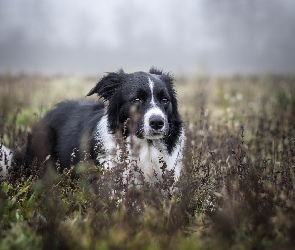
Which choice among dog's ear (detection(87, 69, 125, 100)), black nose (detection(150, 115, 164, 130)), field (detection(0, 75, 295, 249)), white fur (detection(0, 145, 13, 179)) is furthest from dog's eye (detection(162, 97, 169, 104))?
white fur (detection(0, 145, 13, 179))

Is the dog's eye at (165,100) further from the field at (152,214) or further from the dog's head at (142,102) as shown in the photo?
the field at (152,214)

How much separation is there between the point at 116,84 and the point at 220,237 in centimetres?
247

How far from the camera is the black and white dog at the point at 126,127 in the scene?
422 cm

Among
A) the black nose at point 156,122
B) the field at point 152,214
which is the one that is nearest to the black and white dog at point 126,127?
the black nose at point 156,122

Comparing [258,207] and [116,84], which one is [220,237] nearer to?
[258,207]

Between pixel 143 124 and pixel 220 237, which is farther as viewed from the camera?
pixel 143 124

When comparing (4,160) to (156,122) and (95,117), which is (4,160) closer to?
(95,117)

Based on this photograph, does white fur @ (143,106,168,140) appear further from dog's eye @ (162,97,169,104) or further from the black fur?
dog's eye @ (162,97,169,104)

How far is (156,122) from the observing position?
4.07 metres

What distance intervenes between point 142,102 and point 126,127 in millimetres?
348

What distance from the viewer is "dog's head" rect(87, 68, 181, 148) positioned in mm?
4146

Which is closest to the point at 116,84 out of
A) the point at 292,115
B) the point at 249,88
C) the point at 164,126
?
the point at 164,126

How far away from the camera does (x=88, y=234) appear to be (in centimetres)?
280

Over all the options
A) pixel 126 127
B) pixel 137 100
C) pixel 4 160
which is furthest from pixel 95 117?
pixel 4 160
